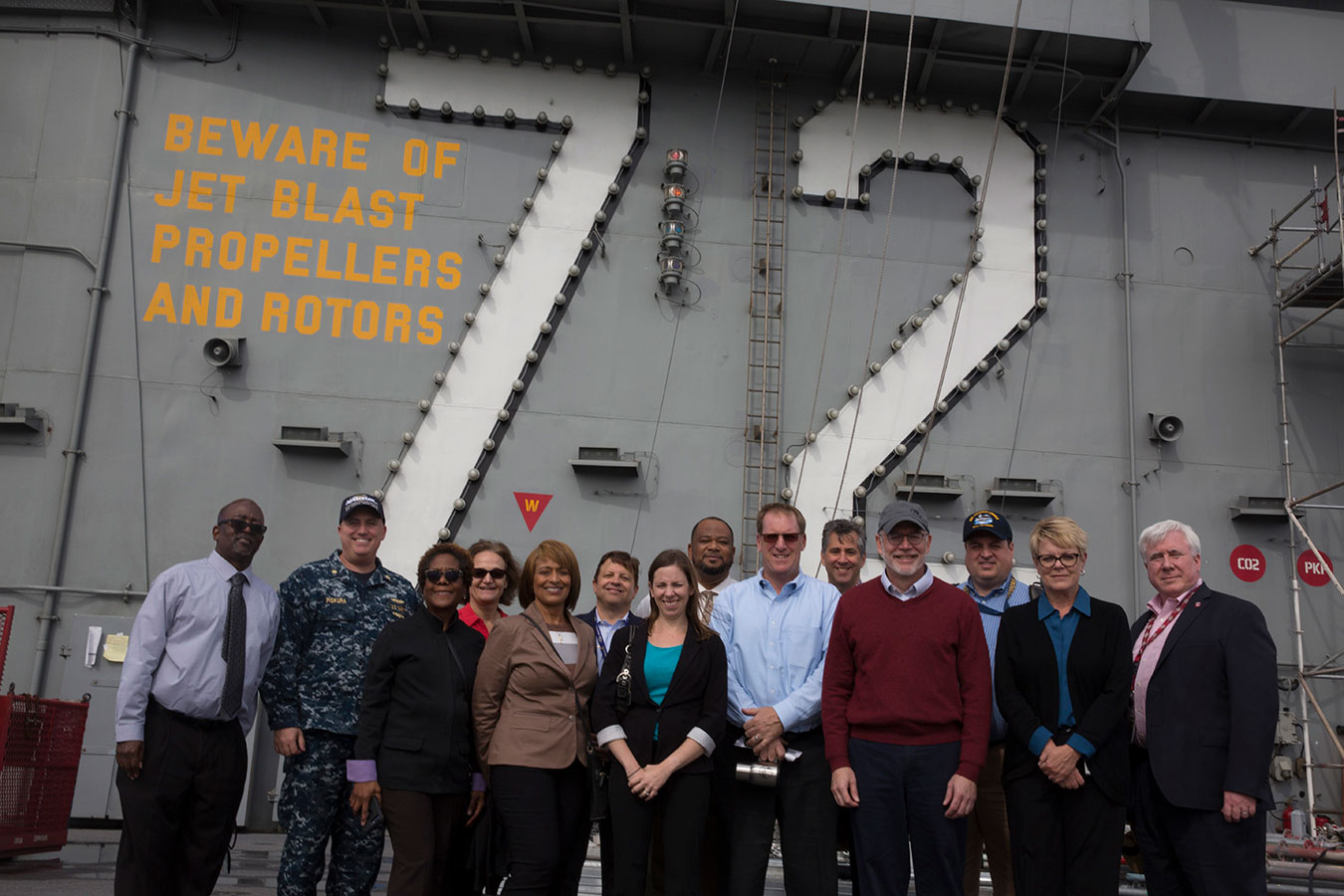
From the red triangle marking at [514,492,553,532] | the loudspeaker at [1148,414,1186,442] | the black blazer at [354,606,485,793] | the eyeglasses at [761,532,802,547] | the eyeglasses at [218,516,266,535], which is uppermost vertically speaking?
the loudspeaker at [1148,414,1186,442]

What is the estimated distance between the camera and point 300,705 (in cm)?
438

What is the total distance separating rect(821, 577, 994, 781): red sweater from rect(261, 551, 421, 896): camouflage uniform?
1.98 metres

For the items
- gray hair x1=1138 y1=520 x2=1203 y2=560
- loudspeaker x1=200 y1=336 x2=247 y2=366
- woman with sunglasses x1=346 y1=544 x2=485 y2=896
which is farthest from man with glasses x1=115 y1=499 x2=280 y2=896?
loudspeaker x1=200 y1=336 x2=247 y2=366

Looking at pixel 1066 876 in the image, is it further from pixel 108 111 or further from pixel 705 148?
pixel 108 111

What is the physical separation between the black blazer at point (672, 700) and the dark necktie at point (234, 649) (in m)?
1.56

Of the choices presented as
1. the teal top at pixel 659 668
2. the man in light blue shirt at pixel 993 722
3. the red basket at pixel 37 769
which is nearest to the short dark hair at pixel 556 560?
the teal top at pixel 659 668

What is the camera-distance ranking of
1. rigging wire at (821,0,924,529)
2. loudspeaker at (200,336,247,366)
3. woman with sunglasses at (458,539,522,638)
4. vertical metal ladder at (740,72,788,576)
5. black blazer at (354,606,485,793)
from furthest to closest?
rigging wire at (821,0,924,529) < vertical metal ladder at (740,72,788,576) < loudspeaker at (200,336,247,366) < woman with sunglasses at (458,539,522,638) < black blazer at (354,606,485,793)

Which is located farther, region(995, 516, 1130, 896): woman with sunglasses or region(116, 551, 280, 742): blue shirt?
region(116, 551, 280, 742): blue shirt

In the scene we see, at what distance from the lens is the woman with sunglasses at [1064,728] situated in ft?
12.8

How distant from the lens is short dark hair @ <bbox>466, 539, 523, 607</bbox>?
15.5 ft

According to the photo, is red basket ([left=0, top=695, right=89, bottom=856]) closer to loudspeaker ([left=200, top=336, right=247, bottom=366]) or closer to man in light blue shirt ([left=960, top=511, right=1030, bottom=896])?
loudspeaker ([left=200, top=336, right=247, bottom=366])

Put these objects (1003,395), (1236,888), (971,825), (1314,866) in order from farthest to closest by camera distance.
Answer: (1003,395) < (1314,866) < (971,825) < (1236,888)

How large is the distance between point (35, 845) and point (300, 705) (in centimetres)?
366

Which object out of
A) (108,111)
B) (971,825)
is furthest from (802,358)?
(108,111)
